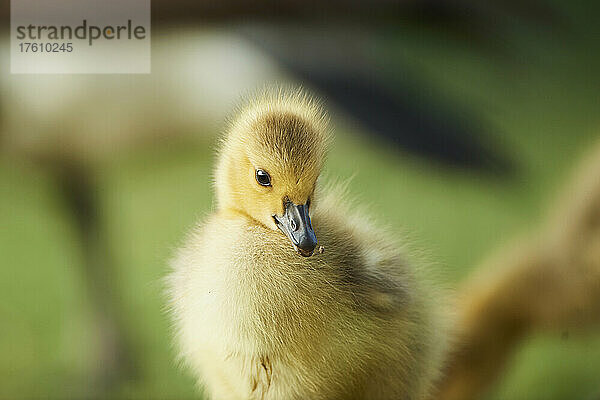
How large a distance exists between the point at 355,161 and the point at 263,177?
1.27ft

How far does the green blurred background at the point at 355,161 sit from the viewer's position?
2.73ft

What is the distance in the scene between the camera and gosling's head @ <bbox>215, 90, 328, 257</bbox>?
0.47 metres

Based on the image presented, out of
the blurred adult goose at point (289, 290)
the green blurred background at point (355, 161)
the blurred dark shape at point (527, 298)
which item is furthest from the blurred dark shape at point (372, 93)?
the blurred adult goose at point (289, 290)

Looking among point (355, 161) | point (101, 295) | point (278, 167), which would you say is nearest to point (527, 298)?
point (355, 161)

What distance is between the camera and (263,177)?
1.61 feet

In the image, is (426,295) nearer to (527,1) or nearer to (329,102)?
(329,102)

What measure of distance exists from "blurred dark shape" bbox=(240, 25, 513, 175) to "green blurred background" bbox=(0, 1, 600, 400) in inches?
0.4

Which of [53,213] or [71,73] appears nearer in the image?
[71,73]

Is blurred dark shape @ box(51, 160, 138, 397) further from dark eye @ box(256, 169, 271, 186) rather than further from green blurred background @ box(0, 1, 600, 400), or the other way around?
dark eye @ box(256, 169, 271, 186)

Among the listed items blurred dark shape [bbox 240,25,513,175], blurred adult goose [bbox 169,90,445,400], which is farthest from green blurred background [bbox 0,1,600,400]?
blurred adult goose [bbox 169,90,445,400]

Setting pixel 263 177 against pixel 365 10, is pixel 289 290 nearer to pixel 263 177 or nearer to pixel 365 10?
pixel 263 177

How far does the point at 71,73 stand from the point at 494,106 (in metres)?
0.59

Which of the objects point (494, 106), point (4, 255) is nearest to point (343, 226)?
point (494, 106)

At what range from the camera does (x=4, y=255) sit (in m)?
0.86
